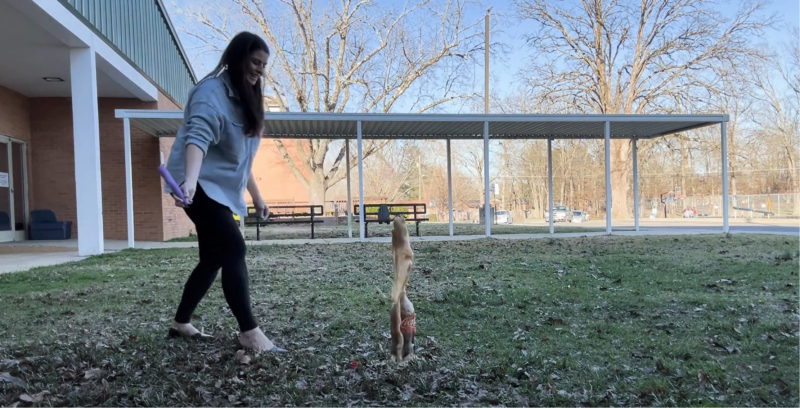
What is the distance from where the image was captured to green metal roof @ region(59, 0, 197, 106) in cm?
884

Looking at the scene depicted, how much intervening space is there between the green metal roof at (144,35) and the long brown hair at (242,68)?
659 centimetres

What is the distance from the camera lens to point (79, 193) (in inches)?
321

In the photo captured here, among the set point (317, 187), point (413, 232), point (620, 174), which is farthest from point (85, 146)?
point (620, 174)

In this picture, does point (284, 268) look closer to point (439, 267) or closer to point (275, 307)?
point (439, 267)

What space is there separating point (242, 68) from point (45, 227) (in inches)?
446

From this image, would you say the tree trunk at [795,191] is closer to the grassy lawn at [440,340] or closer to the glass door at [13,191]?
the grassy lawn at [440,340]

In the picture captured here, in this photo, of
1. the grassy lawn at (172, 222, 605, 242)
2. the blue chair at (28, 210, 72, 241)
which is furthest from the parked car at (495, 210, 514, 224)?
the blue chair at (28, 210, 72, 241)

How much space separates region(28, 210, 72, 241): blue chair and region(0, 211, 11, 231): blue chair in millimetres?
388

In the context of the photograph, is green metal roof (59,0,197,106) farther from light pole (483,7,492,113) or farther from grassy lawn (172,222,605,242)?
light pole (483,7,492,113)

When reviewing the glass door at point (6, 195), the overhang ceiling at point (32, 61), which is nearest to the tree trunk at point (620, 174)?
the overhang ceiling at point (32, 61)

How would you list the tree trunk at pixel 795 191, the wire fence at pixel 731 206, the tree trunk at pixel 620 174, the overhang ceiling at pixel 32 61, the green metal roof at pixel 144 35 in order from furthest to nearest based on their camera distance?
the wire fence at pixel 731 206
the tree trunk at pixel 795 191
the tree trunk at pixel 620 174
the green metal roof at pixel 144 35
the overhang ceiling at pixel 32 61

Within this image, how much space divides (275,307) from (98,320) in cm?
119

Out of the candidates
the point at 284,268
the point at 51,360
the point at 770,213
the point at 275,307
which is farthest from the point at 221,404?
the point at 770,213

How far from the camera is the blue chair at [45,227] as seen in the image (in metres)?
11.3
